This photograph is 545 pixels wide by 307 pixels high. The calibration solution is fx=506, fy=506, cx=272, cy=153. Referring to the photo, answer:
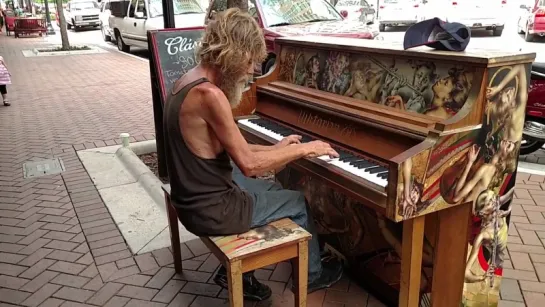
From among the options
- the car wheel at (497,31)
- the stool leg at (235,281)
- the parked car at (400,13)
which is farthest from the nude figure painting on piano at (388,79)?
the parked car at (400,13)

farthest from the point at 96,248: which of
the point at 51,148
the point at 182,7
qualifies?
the point at 182,7

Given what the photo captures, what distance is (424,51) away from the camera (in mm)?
2275

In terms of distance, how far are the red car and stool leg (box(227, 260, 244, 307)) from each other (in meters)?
5.27

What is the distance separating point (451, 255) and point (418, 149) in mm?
624

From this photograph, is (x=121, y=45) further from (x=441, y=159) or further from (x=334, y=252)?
(x=441, y=159)

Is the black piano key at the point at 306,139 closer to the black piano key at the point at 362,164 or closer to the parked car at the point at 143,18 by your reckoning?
the black piano key at the point at 362,164

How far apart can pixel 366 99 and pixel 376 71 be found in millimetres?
151

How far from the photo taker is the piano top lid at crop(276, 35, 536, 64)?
2.02 m

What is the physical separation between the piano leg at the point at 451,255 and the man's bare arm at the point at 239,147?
591 millimetres

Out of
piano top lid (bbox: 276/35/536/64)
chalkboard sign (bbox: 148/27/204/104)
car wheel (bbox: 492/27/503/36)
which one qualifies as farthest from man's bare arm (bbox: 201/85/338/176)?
car wheel (bbox: 492/27/503/36)

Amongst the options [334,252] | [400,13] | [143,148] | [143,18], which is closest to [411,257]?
[334,252]

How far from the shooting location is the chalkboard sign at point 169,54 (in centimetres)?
425

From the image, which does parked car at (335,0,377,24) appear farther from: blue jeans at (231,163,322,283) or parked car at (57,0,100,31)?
parked car at (57,0,100,31)

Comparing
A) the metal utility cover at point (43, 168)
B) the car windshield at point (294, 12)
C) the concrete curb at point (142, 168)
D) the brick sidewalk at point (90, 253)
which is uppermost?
the car windshield at point (294, 12)
